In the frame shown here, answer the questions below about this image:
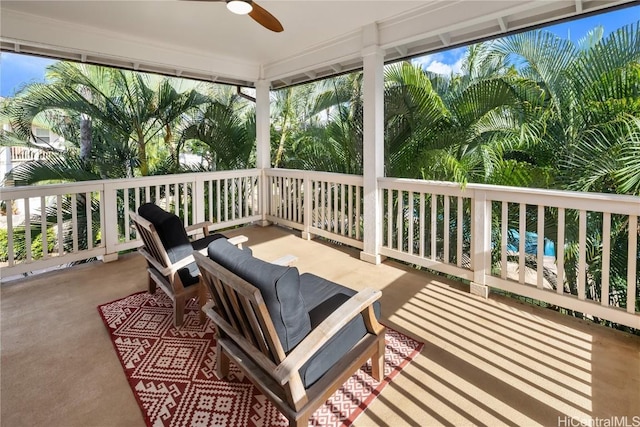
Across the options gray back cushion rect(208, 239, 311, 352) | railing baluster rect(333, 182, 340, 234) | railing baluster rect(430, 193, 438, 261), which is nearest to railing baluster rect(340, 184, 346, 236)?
railing baluster rect(333, 182, 340, 234)

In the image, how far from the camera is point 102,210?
4141mm

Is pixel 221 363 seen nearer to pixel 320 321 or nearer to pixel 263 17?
pixel 320 321

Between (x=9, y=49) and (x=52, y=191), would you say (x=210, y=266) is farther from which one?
(x=9, y=49)

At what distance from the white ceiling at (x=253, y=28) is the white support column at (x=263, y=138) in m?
0.89

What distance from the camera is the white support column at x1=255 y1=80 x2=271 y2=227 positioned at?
19.0 feet

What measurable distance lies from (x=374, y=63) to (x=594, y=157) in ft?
7.69

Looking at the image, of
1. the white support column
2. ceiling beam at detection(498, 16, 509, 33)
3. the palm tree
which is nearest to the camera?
ceiling beam at detection(498, 16, 509, 33)

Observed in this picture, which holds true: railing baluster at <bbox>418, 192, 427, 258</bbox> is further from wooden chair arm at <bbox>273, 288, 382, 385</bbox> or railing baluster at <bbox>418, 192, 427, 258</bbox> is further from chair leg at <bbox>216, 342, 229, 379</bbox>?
chair leg at <bbox>216, 342, 229, 379</bbox>

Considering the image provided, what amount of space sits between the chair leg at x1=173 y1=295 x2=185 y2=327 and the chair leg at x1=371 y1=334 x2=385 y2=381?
1.48 m

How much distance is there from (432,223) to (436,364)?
5.54ft

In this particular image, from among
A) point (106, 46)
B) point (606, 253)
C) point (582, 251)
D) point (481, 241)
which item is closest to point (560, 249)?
point (582, 251)

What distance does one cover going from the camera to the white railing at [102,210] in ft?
12.2

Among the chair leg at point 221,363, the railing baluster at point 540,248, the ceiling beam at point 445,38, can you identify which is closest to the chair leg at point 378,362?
the chair leg at point 221,363

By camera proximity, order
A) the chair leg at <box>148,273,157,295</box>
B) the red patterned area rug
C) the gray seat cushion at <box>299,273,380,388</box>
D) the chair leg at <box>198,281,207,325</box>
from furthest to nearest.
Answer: the chair leg at <box>148,273,157,295</box> < the chair leg at <box>198,281,207,325</box> < the red patterned area rug < the gray seat cushion at <box>299,273,380,388</box>
